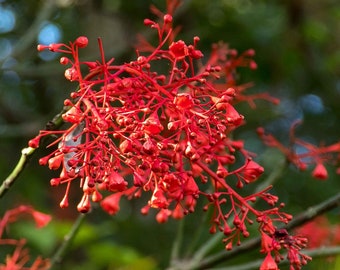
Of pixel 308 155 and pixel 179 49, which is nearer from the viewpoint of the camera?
pixel 179 49

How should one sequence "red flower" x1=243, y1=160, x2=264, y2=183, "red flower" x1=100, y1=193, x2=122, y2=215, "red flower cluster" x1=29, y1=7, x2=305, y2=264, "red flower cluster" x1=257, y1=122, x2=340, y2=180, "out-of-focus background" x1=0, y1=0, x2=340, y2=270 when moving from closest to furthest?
"red flower cluster" x1=29, y1=7, x2=305, y2=264
"red flower" x1=243, y1=160, x2=264, y2=183
"red flower" x1=100, y1=193, x2=122, y2=215
"red flower cluster" x1=257, y1=122, x2=340, y2=180
"out-of-focus background" x1=0, y1=0, x2=340, y2=270

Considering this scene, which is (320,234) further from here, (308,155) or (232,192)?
(232,192)

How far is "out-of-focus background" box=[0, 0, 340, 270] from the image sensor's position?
4.27 metres

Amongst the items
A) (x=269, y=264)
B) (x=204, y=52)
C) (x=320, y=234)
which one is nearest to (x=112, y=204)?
(x=269, y=264)

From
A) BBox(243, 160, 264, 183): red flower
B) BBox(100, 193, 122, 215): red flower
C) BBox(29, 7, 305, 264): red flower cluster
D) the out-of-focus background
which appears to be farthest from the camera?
the out-of-focus background

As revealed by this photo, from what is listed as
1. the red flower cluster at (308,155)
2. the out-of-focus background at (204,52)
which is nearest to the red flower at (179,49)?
the red flower cluster at (308,155)

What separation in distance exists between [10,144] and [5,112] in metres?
0.43

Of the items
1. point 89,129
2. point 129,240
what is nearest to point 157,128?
point 89,129

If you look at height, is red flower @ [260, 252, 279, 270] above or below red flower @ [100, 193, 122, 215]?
above

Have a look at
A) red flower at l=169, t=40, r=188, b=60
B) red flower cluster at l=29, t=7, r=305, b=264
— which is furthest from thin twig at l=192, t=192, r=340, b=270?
red flower at l=169, t=40, r=188, b=60

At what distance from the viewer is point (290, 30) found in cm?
562

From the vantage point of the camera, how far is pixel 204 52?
16.0ft

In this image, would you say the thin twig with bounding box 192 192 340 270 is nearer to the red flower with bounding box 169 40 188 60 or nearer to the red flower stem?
the red flower stem

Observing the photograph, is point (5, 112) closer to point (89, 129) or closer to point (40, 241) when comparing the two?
point (40, 241)
